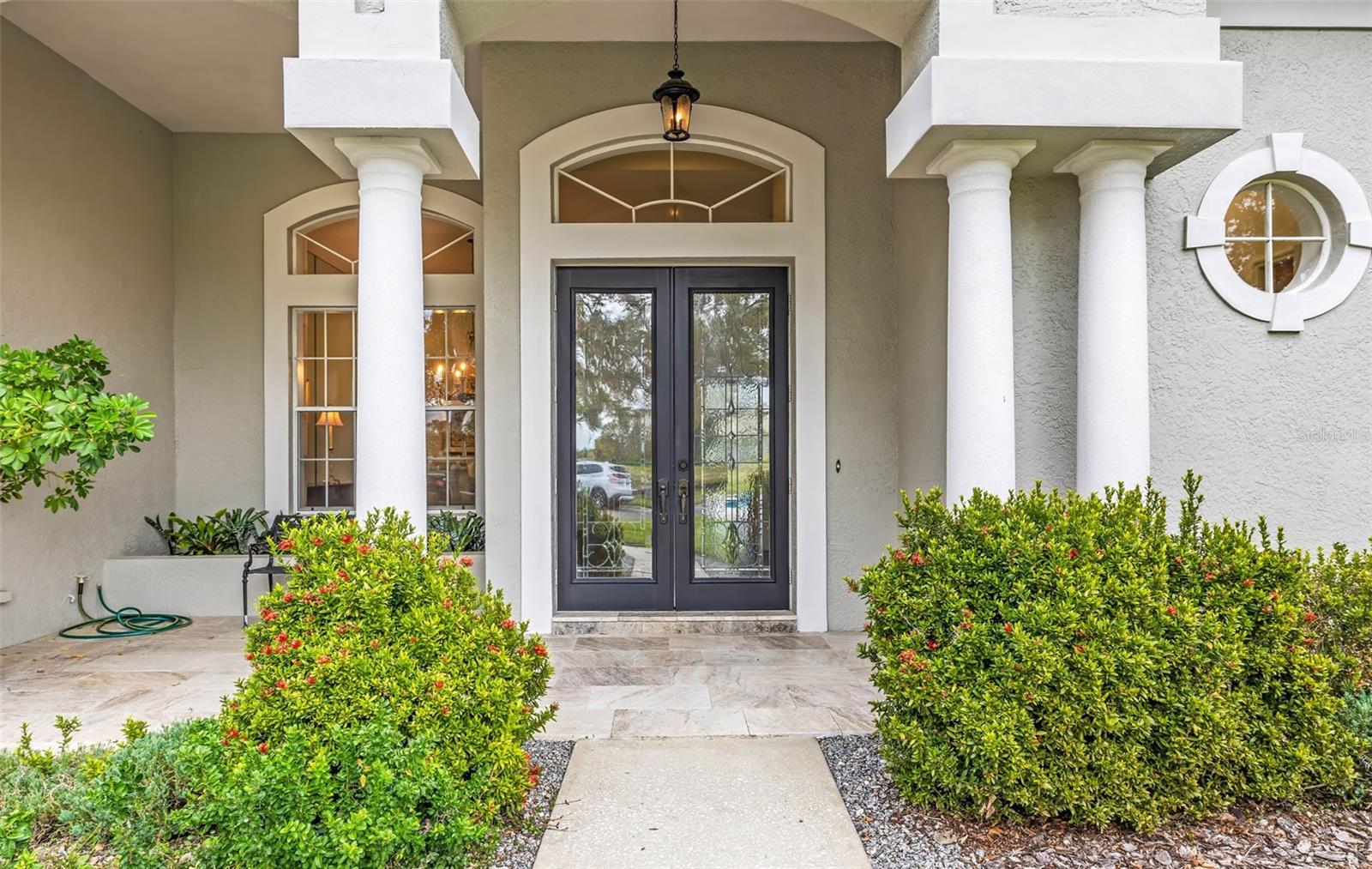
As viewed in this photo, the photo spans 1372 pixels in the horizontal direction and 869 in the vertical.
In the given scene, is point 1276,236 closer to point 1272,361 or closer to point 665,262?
point 1272,361

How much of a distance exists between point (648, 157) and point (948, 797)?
476 cm

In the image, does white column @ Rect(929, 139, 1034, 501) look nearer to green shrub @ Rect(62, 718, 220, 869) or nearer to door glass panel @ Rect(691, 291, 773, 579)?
door glass panel @ Rect(691, 291, 773, 579)

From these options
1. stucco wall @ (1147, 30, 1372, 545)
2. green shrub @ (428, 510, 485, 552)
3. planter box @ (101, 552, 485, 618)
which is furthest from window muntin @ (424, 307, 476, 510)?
stucco wall @ (1147, 30, 1372, 545)

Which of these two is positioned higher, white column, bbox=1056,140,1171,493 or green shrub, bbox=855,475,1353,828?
white column, bbox=1056,140,1171,493

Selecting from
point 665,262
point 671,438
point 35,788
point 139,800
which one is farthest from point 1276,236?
point 35,788

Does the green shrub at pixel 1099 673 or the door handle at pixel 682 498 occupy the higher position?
the door handle at pixel 682 498

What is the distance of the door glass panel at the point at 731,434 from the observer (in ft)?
19.5

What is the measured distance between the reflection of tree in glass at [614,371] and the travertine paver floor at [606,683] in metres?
1.57

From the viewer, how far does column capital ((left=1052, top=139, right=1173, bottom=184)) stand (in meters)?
3.73

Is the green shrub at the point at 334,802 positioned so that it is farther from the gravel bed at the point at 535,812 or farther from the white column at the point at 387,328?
the white column at the point at 387,328

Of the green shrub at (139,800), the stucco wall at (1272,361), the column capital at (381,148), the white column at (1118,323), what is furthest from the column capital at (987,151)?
the green shrub at (139,800)

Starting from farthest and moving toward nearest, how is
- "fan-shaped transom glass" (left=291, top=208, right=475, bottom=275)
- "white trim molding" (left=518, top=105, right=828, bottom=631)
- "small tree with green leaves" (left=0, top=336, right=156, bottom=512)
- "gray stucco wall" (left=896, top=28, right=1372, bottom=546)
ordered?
"fan-shaped transom glass" (left=291, top=208, right=475, bottom=275), "white trim molding" (left=518, top=105, right=828, bottom=631), "gray stucco wall" (left=896, top=28, right=1372, bottom=546), "small tree with green leaves" (left=0, top=336, right=156, bottom=512)

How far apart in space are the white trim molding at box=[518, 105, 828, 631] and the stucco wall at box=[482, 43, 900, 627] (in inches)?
3.2

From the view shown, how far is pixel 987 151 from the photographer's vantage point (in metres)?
3.65
